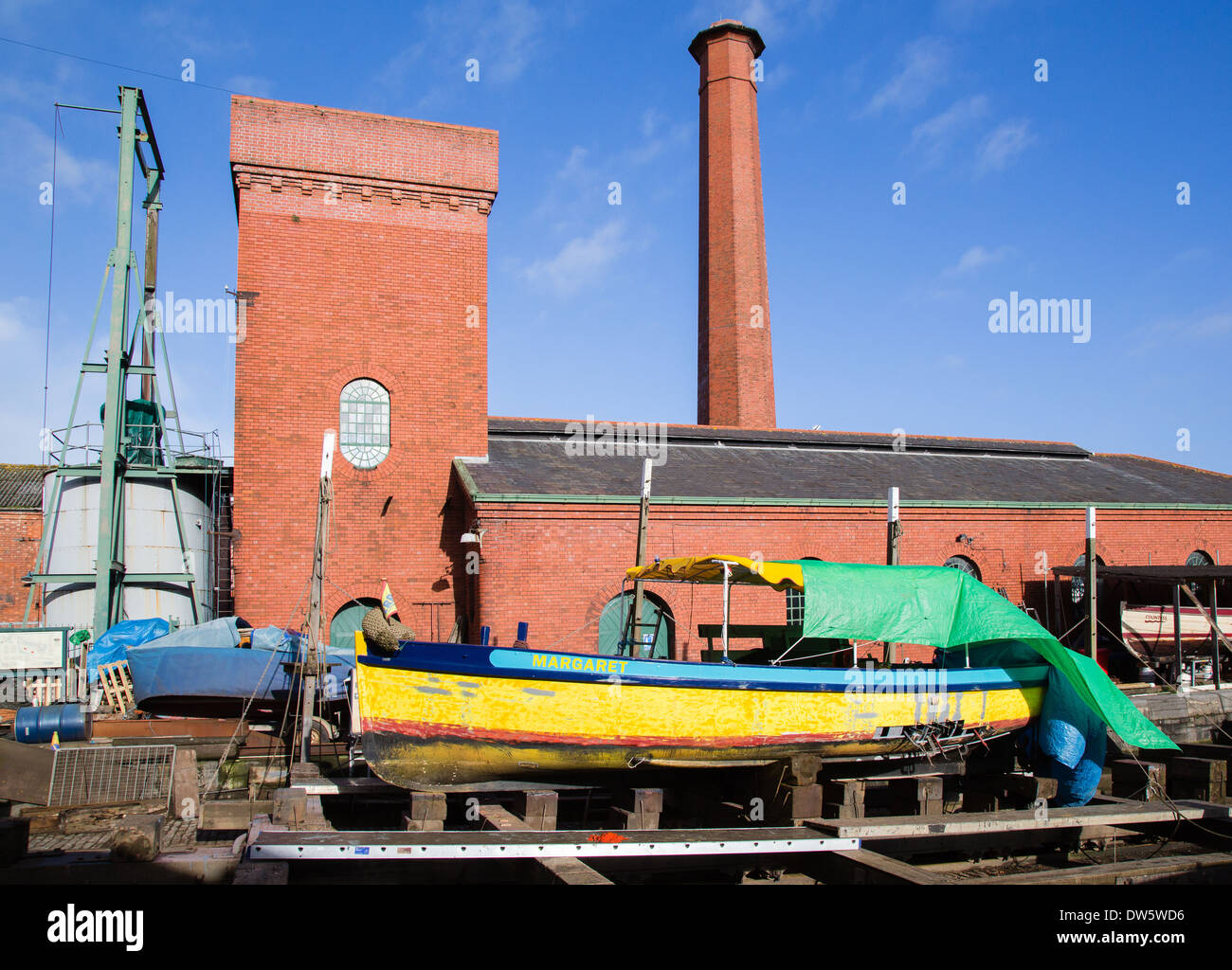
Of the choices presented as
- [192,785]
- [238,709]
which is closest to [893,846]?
[192,785]

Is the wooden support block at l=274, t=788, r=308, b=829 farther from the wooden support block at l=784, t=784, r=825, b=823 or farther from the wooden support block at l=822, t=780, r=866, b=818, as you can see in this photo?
the wooden support block at l=822, t=780, r=866, b=818

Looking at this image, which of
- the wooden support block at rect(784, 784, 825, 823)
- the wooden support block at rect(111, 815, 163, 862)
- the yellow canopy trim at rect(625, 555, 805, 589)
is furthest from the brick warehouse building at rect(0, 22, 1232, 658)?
the wooden support block at rect(111, 815, 163, 862)

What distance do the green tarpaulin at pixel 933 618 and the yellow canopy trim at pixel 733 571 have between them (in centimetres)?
23

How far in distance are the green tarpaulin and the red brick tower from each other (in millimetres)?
9999

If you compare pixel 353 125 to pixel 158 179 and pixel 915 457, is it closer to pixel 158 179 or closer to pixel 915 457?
Answer: pixel 158 179

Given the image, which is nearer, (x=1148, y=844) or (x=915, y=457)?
(x=1148, y=844)

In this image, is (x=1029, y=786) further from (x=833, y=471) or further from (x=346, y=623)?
(x=833, y=471)

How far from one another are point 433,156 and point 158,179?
8216mm

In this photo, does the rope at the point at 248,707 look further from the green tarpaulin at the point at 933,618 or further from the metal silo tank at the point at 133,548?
the green tarpaulin at the point at 933,618

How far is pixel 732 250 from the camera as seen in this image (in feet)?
96.3

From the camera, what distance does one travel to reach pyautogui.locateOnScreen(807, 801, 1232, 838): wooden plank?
805cm

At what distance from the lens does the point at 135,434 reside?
19547mm

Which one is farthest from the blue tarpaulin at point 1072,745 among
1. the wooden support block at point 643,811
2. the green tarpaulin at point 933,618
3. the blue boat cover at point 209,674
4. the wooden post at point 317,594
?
the blue boat cover at point 209,674
